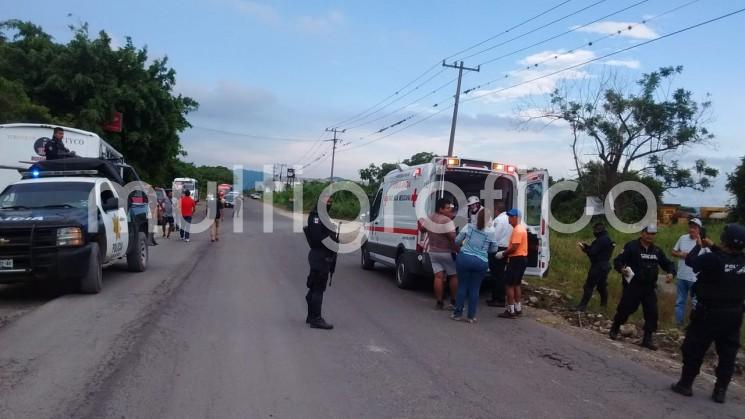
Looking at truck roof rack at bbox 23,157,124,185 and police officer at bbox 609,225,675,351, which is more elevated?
truck roof rack at bbox 23,157,124,185

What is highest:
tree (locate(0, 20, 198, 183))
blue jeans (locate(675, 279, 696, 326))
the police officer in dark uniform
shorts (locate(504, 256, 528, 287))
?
tree (locate(0, 20, 198, 183))

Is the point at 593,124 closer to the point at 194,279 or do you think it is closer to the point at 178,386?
the point at 194,279

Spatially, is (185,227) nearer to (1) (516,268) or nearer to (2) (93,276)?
(2) (93,276)

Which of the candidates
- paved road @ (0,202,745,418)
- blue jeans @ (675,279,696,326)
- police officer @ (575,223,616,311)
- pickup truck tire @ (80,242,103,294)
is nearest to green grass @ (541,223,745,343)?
blue jeans @ (675,279,696,326)

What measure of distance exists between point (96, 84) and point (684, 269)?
26.8 m

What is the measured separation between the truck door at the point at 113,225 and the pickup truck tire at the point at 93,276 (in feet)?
1.98

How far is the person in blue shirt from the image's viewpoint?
8633 mm

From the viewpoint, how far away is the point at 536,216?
1066 cm

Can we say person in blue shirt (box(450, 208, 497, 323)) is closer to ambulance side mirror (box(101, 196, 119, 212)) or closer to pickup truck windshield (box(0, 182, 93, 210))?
ambulance side mirror (box(101, 196, 119, 212))

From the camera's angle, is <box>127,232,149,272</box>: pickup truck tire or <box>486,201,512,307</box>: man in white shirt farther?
<box>127,232,149,272</box>: pickup truck tire

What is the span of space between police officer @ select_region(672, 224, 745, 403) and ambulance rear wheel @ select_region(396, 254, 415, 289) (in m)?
5.76

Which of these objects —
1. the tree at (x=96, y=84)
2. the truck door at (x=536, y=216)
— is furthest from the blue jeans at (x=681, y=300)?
the tree at (x=96, y=84)

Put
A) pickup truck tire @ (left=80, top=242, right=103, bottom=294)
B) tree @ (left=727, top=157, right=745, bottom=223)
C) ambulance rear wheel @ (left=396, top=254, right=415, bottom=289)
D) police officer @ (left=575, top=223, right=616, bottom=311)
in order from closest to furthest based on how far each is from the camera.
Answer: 1. pickup truck tire @ (left=80, top=242, right=103, bottom=294)
2. police officer @ (left=575, top=223, right=616, bottom=311)
3. ambulance rear wheel @ (left=396, top=254, right=415, bottom=289)
4. tree @ (left=727, top=157, right=745, bottom=223)

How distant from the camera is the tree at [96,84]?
27391 mm
